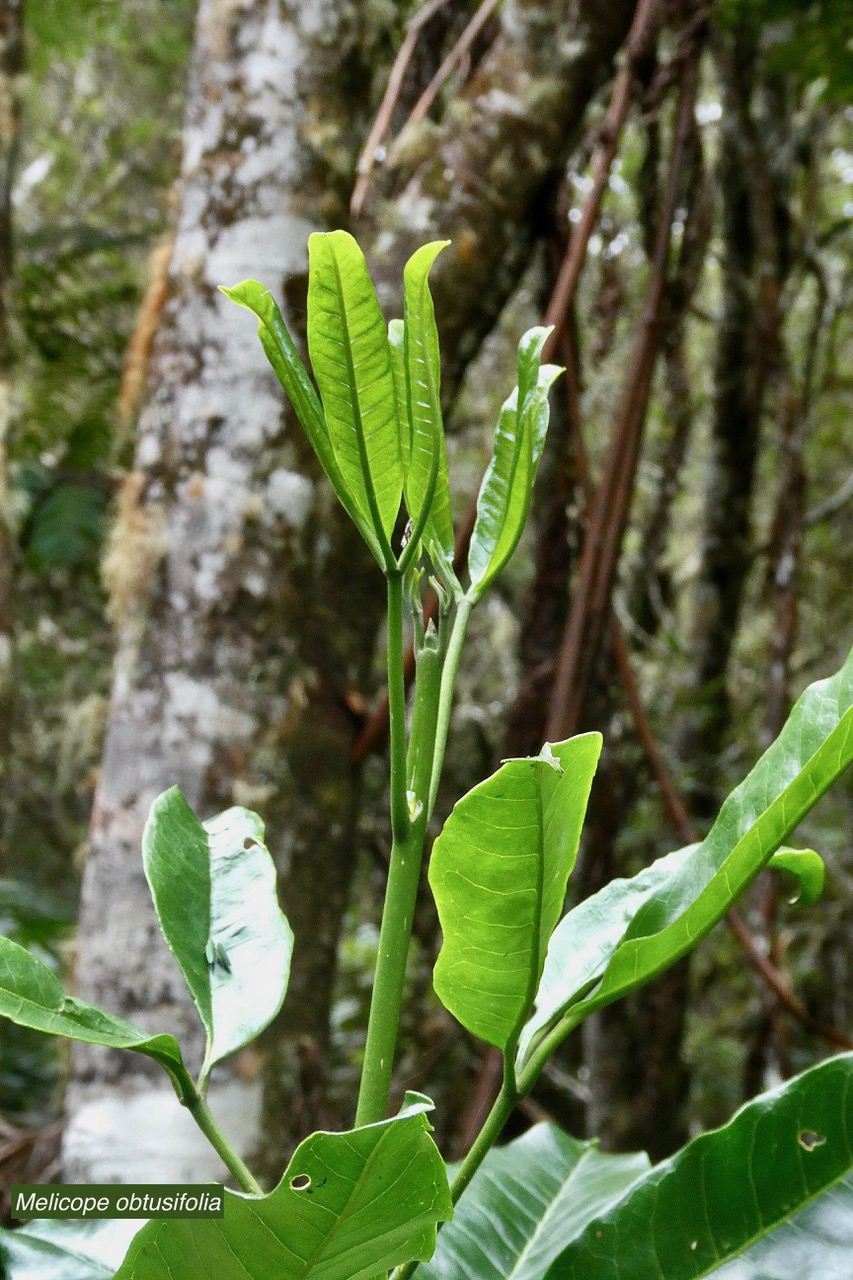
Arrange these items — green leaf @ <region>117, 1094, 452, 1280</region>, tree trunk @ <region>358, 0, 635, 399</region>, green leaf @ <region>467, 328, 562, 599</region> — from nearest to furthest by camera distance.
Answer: green leaf @ <region>117, 1094, 452, 1280</region>
green leaf @ <region>467, 328, 562, 599</region>
tree trunk @ <region>358, 0, 635, 399</region>

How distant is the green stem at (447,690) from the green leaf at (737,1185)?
170 millimetres

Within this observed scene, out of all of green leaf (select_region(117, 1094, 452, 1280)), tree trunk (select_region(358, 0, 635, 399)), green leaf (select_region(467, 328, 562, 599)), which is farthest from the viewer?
tree trunk (select_region(358, 0, 635, 399))

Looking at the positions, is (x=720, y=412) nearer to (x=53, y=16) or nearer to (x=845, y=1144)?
(x=53, y=16)

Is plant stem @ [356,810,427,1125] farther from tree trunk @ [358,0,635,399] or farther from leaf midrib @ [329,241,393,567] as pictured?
tree trunk @ [358,0,635,399]

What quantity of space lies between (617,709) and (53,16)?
183cm

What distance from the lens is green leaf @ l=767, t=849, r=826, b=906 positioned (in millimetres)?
452

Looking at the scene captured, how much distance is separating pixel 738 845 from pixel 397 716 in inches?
4.9

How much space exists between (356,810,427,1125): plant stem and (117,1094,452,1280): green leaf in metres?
0.05

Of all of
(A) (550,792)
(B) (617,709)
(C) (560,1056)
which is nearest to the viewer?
(A) (550,792)

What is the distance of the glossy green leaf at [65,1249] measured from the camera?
1.42 feet

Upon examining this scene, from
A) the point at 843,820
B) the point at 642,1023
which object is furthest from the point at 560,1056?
the point at 843,820

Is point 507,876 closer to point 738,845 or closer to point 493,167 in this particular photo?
point 738,845

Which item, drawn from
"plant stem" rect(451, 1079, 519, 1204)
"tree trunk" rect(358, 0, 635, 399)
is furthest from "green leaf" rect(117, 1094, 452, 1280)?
"tree trunk" rect(358, 0, 635, 399)

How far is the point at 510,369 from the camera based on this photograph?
279cm
